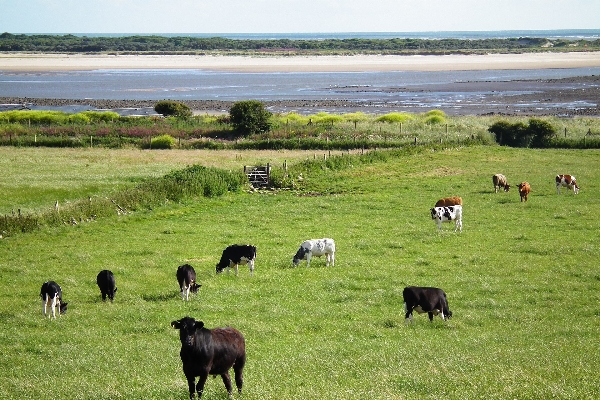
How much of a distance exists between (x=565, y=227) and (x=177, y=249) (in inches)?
636

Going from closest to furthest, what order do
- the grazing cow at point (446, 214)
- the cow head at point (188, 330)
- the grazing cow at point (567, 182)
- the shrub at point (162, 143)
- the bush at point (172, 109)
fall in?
the cow head at point (188, 330) < the grazing cow at point (446, 214) < the grazing cow at point (567, 182) < the shrub at point (162, 143) < the bush at point (172, 109)

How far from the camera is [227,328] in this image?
1391 cm

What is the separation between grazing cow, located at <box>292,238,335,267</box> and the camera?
26844 millimetres

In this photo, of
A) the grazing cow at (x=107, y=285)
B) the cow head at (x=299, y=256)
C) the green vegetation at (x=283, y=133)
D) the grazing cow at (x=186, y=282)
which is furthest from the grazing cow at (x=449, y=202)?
the green vegetation at (x=283, y=133)

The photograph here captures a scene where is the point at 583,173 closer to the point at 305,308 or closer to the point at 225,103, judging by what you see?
the point at 305,308

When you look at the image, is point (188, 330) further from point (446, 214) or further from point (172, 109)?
point (172, 109)

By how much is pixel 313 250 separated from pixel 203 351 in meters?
14.1

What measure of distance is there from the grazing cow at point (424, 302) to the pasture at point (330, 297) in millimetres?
289

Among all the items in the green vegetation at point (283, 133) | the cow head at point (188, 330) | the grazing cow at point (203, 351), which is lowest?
the green vegetation at point (283, 133)

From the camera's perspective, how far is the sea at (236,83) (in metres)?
127

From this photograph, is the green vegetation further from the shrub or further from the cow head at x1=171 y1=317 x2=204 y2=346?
the cow head at x1=171 y1=317 x2=204 y2=346

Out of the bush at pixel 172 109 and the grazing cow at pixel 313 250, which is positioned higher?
the grazing cow at pixel 313 250

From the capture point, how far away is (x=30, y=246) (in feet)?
102

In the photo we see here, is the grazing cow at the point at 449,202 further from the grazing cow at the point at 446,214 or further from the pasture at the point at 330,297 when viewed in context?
the grazing cow at the point at 446,214
